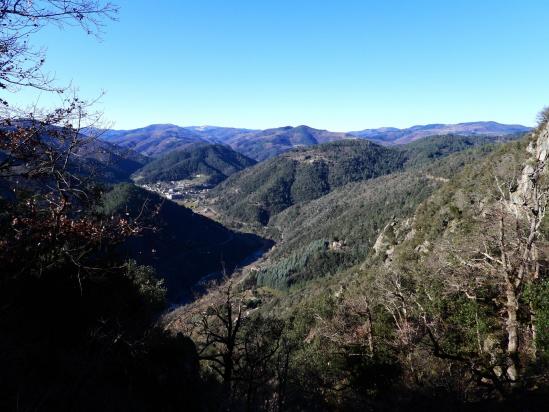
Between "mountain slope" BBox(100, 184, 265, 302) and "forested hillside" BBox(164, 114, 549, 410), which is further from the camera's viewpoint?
"mountain slope" BBox(100, 184, 265, 302)

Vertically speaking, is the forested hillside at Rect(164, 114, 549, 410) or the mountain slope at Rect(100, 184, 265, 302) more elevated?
the forested hillside at Rect(164, 114, 549, 410)

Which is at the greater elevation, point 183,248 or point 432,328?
point 432,328

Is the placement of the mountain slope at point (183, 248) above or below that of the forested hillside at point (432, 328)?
below

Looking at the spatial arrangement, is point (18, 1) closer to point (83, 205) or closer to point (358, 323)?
point (83, 205)

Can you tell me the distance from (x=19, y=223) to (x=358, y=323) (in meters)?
33.0

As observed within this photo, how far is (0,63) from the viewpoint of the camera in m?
5.28

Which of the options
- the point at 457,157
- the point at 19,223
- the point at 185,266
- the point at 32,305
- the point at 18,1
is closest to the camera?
the point at 18,1

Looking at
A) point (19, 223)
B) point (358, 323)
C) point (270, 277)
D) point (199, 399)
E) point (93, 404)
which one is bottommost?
point (270, 277)

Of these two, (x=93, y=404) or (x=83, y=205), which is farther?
(x=93, y=404)

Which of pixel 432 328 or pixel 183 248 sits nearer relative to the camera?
pixel 432 328

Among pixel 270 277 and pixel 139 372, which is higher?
pixel 139 372

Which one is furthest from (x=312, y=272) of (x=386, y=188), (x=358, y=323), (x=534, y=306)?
(x=534, y=306)

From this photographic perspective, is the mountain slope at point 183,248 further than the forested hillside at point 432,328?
Yes

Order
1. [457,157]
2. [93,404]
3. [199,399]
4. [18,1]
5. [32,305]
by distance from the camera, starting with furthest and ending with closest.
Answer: [457,157], [32,305], [199,399], [93,404], [18,1]
